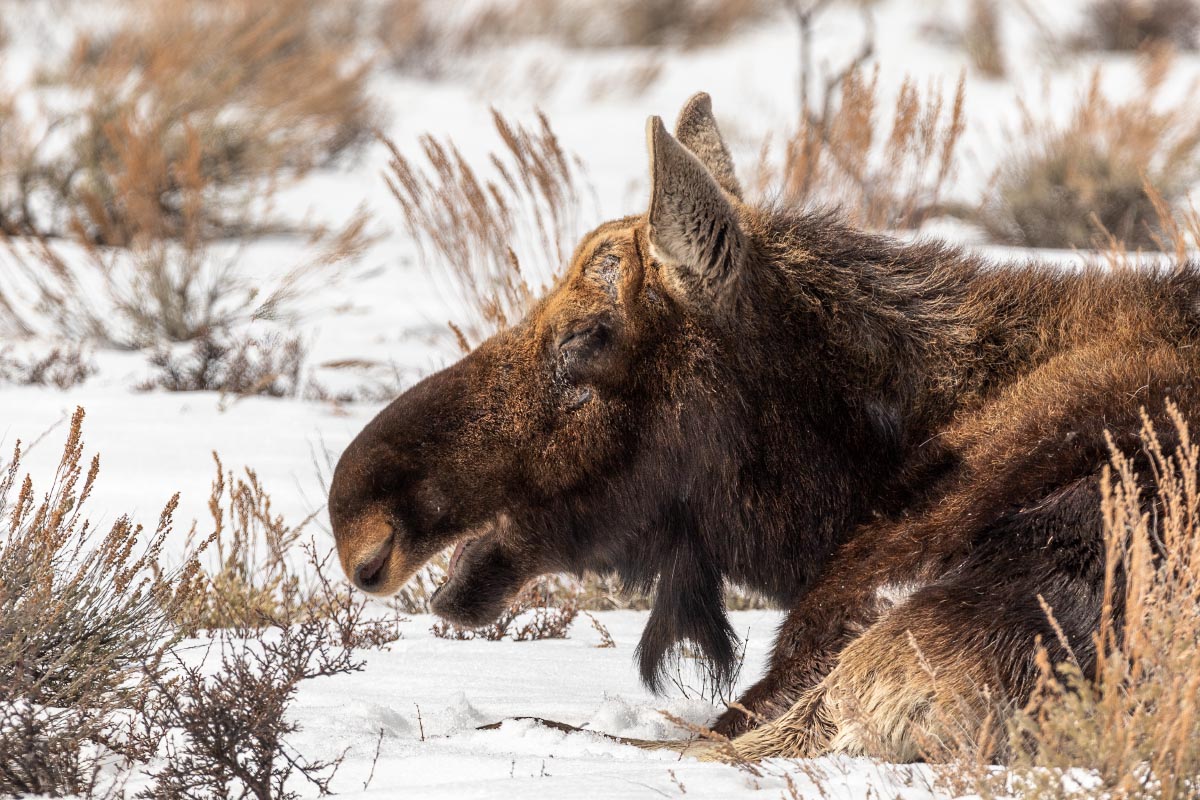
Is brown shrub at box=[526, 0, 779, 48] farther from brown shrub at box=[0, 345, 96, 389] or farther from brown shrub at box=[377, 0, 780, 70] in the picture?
brown shrub at box=[0, 345, 96, 389]

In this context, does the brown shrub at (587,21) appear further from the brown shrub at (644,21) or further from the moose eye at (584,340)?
the moose eye at (584,340)

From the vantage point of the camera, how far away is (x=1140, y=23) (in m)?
20.3

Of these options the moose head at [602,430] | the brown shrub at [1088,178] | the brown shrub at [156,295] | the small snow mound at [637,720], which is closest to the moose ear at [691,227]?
the moose head at [602,430]

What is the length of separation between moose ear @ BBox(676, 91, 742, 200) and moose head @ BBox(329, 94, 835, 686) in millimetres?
710

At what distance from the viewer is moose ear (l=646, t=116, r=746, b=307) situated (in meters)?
3.21

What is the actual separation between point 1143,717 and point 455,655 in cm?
270

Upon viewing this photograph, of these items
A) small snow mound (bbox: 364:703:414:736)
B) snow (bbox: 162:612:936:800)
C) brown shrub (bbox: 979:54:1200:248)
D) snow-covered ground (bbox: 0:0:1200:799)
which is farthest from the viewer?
brown shrub (bbox: 979:54:1200:248)

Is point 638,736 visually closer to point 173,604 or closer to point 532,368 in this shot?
point 532,368

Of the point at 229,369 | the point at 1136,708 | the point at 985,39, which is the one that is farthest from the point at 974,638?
the point at 985,39

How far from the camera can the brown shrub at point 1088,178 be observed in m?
11.0

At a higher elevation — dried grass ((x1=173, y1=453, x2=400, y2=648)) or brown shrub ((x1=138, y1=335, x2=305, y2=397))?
dried grass ((x1=173, y1=453, x2=400, y2=648))

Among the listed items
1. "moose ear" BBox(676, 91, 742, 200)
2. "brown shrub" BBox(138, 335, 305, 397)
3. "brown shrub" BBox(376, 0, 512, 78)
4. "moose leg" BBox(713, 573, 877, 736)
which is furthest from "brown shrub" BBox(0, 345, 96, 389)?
"brown shrub" BBox(376, 0, 512, 78)

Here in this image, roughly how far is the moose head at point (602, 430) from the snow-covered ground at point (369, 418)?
506 mm

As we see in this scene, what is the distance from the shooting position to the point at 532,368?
347 centimetres
